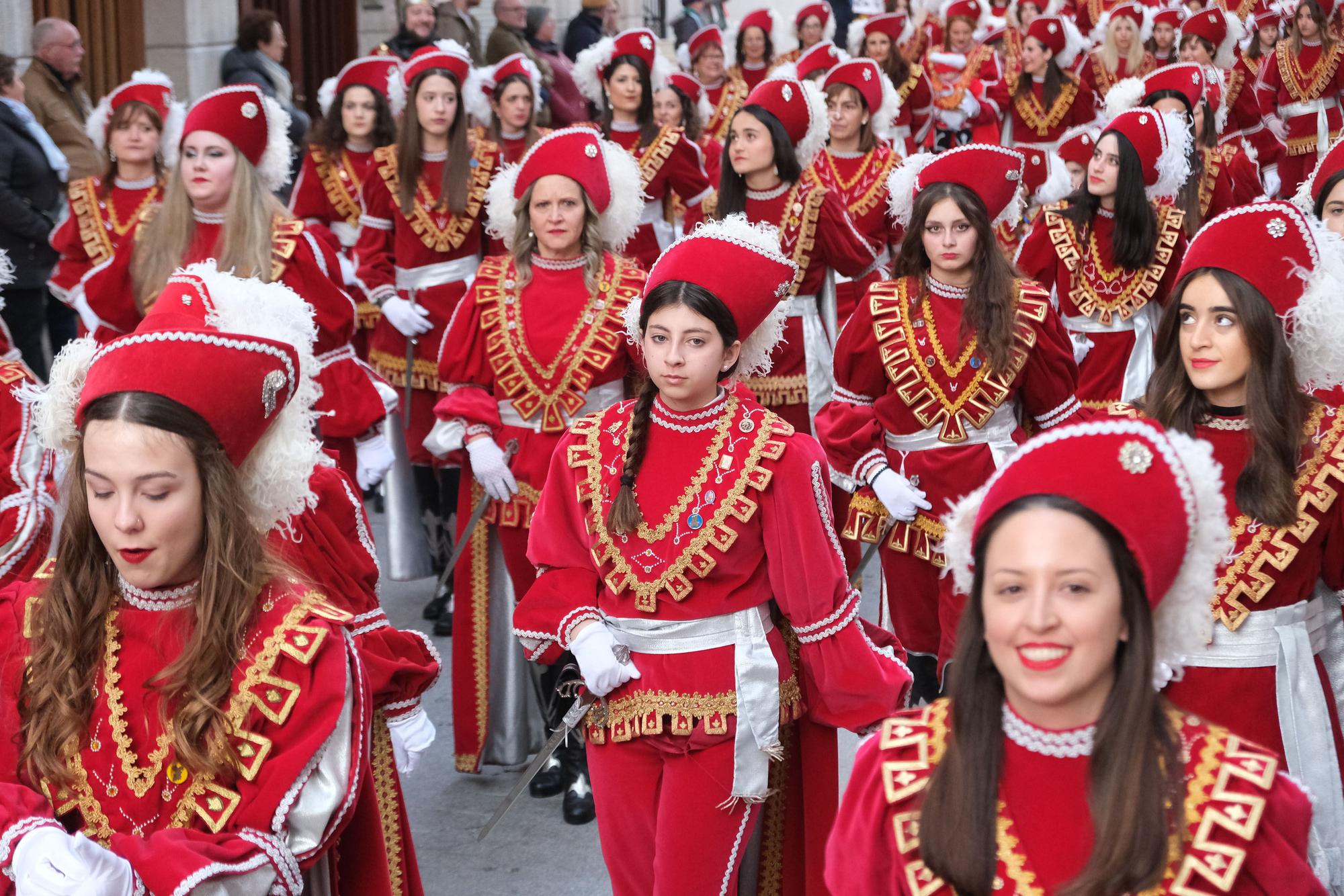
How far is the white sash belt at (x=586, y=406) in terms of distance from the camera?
507cm

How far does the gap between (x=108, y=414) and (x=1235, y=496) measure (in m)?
2.32

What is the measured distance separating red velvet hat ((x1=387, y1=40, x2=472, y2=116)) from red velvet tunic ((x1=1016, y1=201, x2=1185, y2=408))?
8.56ft

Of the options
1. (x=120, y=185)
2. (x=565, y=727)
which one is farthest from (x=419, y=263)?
(x=565, y=727)

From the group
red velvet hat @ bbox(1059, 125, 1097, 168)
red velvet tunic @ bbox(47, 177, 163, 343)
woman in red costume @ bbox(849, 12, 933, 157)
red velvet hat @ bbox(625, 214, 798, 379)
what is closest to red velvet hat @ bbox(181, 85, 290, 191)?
red velvet tunic @ bbox(47, 177, 163, 343)

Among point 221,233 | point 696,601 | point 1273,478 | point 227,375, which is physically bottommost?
point 696,601

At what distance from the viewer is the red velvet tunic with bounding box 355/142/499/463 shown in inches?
273

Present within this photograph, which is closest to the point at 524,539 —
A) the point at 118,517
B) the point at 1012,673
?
the point at 118,517

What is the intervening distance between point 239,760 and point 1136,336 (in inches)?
182

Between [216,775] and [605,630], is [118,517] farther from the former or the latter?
[605,630]

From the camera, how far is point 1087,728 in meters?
2.38

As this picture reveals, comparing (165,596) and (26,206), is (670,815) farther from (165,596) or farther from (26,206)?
(26,206)

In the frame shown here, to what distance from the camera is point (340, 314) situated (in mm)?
5445

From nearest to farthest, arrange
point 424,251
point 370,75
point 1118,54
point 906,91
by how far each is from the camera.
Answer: point 424,251, point 370,75, point 906,91, point 1118,54

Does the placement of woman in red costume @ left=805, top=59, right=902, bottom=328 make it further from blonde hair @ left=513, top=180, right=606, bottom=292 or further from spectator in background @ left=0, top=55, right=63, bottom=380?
spectator in background @ left=0, top=55, right=63, bottom=380
